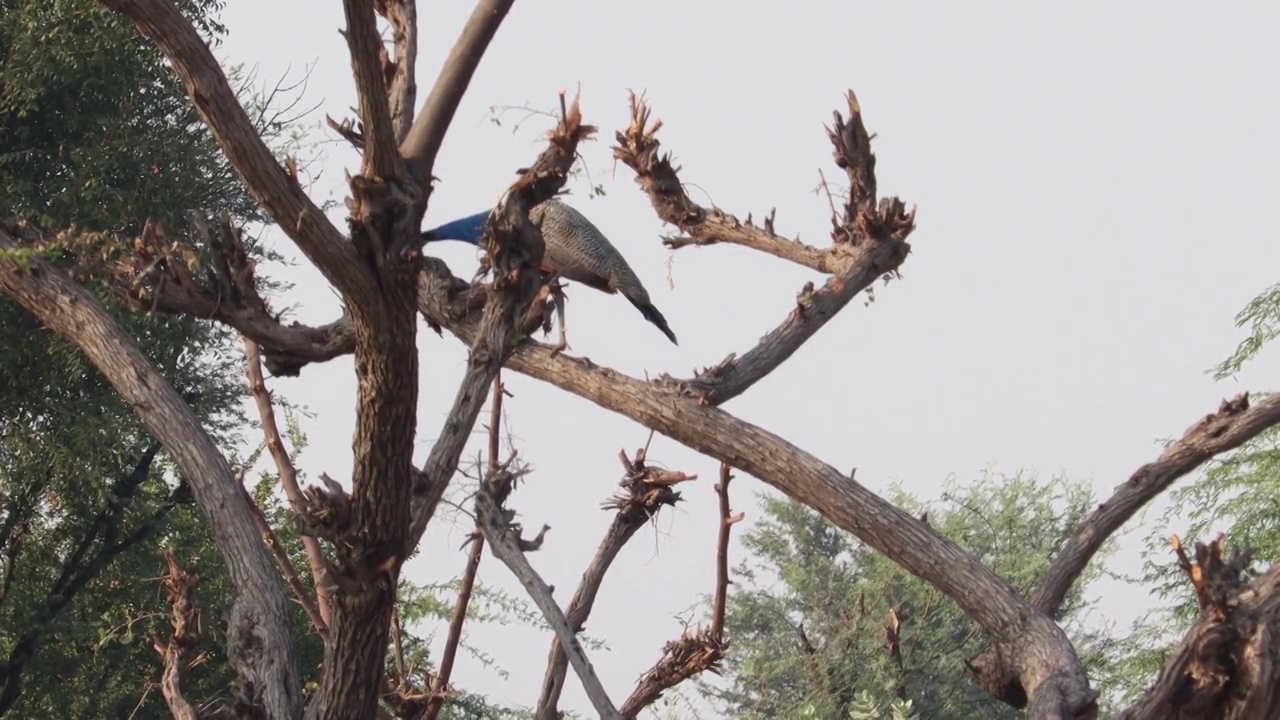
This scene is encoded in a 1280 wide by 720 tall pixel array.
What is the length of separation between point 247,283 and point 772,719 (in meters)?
9.58

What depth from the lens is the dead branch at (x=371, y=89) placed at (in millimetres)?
3693

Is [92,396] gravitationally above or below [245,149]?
above

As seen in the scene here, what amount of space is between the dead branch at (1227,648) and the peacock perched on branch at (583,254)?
3290 mm

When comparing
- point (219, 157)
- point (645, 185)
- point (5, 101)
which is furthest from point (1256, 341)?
point (5, 101)

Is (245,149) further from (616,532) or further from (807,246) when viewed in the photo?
(807,246)

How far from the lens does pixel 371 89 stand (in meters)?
3.75

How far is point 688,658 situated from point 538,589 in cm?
60

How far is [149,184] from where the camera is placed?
29.5 feet

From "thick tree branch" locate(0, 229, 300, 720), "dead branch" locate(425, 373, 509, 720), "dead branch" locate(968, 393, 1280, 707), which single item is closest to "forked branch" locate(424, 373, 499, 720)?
"dead branch" locate(425, 373, 509, 720)

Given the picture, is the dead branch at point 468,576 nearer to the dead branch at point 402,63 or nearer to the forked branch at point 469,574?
the forked branch at point 469,574

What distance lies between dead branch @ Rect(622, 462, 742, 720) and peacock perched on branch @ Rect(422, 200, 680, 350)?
1405mm

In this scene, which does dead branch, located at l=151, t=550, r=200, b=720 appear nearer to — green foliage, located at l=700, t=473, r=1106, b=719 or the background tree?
the background tree

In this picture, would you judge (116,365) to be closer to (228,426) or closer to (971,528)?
(228,426)

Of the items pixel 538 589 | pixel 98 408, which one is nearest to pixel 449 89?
pixel 538 589
